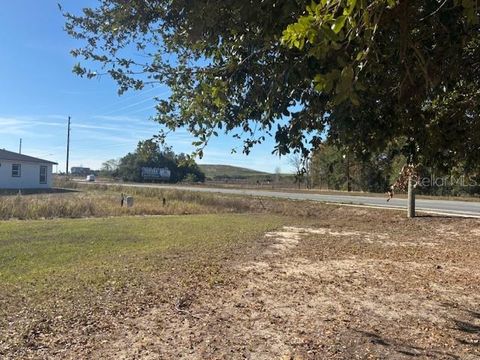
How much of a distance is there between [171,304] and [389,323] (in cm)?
287

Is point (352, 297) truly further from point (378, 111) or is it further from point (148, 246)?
point (148, 246)

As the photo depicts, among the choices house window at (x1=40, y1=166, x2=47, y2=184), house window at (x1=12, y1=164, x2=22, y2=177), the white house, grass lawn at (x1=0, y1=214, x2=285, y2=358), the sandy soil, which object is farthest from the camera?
house window at (x1=40, y1=166, x2=47, y2=184)

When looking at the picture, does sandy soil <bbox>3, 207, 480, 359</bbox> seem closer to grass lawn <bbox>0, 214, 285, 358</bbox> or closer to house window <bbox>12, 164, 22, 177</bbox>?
grass lawn <bbox>0, 214, 285, 358</bbox>

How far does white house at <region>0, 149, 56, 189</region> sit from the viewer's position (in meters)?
37.4

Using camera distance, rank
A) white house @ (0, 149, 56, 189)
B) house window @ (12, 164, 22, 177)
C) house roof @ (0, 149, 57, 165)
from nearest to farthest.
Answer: house roof @ (0, 149, 57, 165) → white house @ (0, 149, 56, 189) → house window @ (12, 164, 22, 177)

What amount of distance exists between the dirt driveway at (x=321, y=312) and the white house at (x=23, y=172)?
32.2m

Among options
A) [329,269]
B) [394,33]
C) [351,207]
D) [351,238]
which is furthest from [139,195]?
[394,33]

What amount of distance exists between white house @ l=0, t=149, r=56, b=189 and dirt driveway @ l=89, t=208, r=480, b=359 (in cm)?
3220

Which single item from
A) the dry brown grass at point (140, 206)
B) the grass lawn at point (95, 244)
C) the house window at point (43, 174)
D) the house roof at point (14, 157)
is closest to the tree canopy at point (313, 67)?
the grass lawn at point (95, 244)

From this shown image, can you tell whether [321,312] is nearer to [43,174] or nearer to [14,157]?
[14,157]

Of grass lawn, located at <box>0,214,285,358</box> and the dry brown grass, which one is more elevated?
the dry brown grass

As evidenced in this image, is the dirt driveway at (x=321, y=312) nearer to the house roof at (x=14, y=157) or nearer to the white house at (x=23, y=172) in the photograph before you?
the house roof at (x=14, y=157)

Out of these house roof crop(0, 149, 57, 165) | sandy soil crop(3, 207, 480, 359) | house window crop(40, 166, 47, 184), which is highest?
house roof crop(0, 149, 57, 165)

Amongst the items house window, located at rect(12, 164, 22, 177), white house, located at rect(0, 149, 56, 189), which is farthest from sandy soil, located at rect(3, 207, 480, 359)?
house window, located at rect(12, 164, 22, 177)
